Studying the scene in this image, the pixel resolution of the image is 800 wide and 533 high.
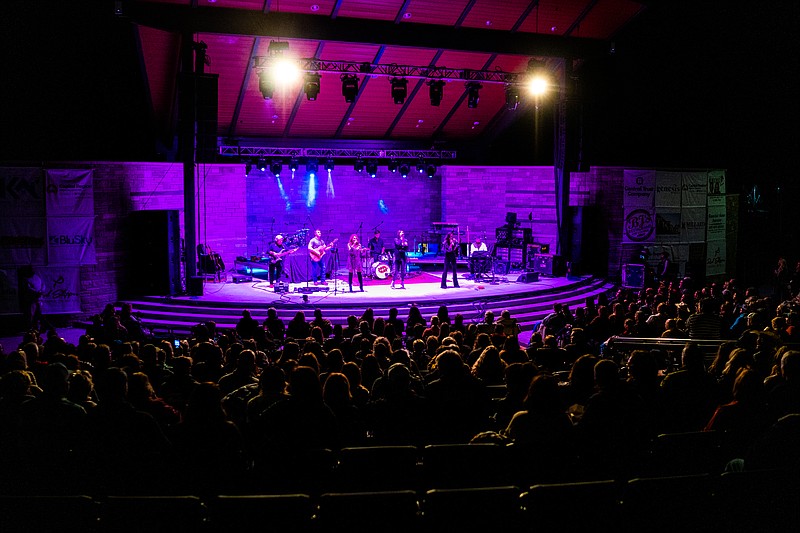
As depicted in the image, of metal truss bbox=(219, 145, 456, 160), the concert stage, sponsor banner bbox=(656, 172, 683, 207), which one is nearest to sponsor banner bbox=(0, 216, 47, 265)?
the concert stage

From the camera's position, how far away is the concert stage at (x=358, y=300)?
14.8 metres

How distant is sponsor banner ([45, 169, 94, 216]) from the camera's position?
14.8m

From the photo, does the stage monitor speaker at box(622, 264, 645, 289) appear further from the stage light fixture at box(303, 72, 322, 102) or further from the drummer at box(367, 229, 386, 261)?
the stage light fixture at box(303, 72, 322, 102)

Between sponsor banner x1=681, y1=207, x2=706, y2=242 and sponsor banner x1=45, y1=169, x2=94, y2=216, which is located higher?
sponsor banner x1=45, y1=169, x2=94, y2=216

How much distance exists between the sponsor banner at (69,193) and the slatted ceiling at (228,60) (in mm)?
4535

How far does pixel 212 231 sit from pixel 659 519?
19311 millimetres

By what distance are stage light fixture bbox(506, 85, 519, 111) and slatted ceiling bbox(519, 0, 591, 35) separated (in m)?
1.61

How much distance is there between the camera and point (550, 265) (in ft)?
64.8

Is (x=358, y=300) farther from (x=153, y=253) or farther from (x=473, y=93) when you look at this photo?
(x=473, y=93)

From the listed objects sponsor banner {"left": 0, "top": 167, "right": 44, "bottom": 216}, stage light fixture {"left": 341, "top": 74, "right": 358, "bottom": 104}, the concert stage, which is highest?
stage light fixture {"left": 341, "top": 74, "right": 358, "bottom": 104}

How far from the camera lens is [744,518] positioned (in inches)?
142

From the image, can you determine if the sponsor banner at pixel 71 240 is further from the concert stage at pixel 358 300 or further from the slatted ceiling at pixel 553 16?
the slatted ceiling at pixel 553 16

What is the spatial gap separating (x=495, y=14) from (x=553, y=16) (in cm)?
173

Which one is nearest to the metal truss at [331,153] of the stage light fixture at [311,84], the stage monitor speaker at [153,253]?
the stage light fixture at [311,84]
